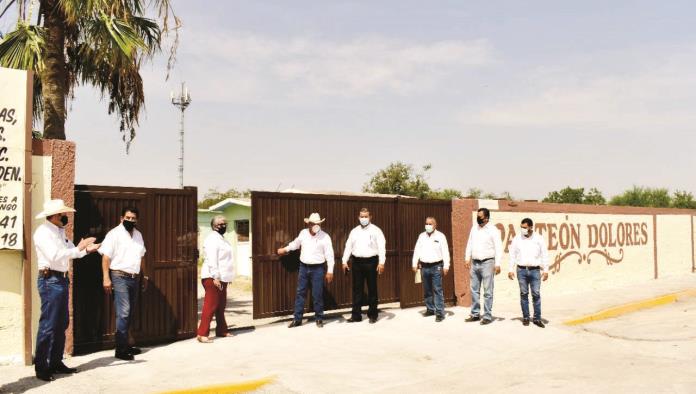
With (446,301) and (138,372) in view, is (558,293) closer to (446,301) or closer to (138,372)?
(446,301)

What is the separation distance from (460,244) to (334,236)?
3094mm

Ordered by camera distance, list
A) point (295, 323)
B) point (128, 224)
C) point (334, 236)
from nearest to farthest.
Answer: point (128, 224), point (295, 323), point (334, 236)

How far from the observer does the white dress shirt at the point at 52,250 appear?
22.4 feet

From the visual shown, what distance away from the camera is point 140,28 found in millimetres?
11867

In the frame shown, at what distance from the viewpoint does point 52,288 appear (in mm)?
6848

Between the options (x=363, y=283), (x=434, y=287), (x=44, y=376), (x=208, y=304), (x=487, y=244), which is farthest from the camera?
(x=434, y=287)

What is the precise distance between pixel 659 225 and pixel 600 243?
4.89 m

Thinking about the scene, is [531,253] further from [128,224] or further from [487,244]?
[128,224]

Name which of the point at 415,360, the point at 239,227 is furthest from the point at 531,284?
the point at 239,227

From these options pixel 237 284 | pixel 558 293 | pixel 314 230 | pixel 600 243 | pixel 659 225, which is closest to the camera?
pixel 314 230

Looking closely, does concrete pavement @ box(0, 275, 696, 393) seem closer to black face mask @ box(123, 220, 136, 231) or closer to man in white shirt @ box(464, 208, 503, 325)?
man in white shirt @ box(464, 208, 503, 325)

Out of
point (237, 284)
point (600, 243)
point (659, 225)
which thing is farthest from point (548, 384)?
point (237, 284)

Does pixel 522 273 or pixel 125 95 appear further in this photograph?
pixel 125 95

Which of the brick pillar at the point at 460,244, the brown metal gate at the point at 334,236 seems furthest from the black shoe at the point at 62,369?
the brick pillar at the point at 460,244
